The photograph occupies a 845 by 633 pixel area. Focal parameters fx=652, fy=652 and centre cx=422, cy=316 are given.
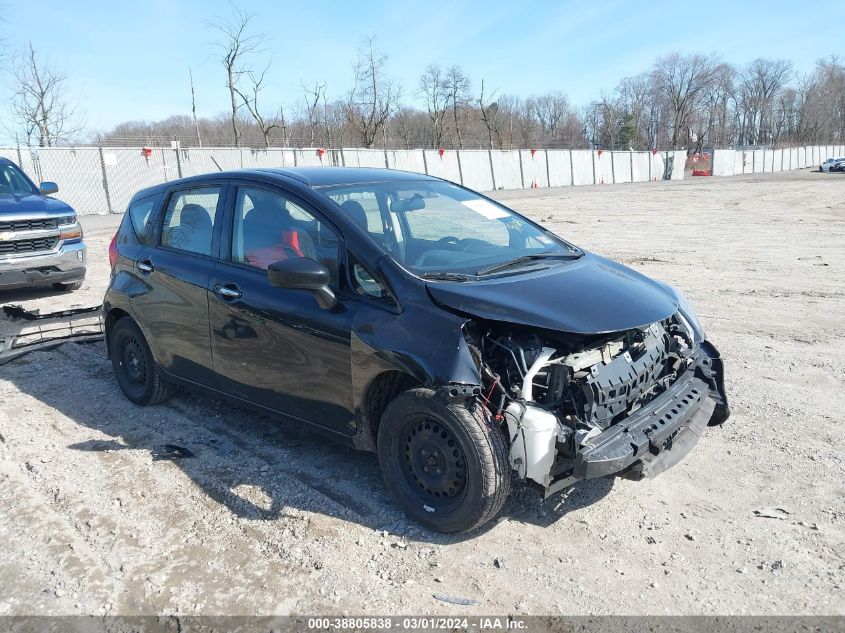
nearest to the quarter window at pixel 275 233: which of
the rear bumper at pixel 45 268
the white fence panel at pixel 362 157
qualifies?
the rear bumper at pixel 45 268

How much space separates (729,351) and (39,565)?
5.78 m

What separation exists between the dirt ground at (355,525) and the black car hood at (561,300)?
43.0 inches

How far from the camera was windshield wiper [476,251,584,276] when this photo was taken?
3.71m

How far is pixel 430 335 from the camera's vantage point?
126 inches

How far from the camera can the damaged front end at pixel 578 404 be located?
9.99 ft

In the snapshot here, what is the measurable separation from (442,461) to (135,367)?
3.15m

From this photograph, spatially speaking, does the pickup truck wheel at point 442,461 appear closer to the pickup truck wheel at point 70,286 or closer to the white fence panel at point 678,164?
the pickup truck wheel at point 70,286

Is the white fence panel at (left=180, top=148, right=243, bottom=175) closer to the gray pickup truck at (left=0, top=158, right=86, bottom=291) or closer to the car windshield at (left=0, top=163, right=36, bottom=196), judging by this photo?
the car windshield at (left=0, top=163, right=36, bottom=196)

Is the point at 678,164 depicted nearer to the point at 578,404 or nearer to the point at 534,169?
the point at 534,169

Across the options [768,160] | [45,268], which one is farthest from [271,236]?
[768,160]

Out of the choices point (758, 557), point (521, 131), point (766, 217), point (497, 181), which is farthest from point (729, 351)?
point (521, 131)

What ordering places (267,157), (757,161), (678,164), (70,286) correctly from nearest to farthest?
(70,286) → (267,157) → (678,164) → (757,161)

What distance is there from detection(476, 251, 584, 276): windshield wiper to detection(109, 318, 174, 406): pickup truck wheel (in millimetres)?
2788

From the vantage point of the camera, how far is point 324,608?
2852mm
